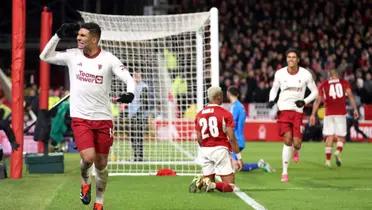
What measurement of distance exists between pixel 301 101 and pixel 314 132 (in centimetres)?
1648

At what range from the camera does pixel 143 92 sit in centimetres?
1664

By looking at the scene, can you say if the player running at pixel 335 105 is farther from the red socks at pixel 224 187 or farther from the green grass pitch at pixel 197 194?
the red socks at pixel 224 187

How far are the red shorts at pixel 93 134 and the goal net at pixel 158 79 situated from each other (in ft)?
17.0

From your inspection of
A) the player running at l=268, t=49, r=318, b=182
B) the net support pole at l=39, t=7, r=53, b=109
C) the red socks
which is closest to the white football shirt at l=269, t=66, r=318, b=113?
the player running at l=268, t=49, r=318, b=182

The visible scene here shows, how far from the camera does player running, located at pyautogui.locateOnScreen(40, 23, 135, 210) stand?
9.09 m

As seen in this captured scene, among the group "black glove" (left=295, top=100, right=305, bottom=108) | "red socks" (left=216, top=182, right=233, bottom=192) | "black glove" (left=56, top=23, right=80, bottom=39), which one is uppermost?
"black glove" (left=56, top=23, right=80, bottom=39)

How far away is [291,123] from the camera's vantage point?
1352 cm

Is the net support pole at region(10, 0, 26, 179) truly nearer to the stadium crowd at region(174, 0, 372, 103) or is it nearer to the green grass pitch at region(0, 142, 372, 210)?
the green grass pitch at region(0, 142, 372, 210)

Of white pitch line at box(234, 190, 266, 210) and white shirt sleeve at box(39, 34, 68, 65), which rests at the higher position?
white shirt sleeve at box(39, 34, 68, 65)

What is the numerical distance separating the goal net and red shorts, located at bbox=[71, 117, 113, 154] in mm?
5178

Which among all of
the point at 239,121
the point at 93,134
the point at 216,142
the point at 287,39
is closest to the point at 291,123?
the point at 239,121

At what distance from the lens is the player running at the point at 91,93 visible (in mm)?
9094

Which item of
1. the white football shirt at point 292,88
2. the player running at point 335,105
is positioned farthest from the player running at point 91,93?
the player running at point 335,105

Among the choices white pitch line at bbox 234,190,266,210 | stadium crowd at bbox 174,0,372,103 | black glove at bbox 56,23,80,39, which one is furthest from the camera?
stadium crowd at bbox 174,0,372,103
